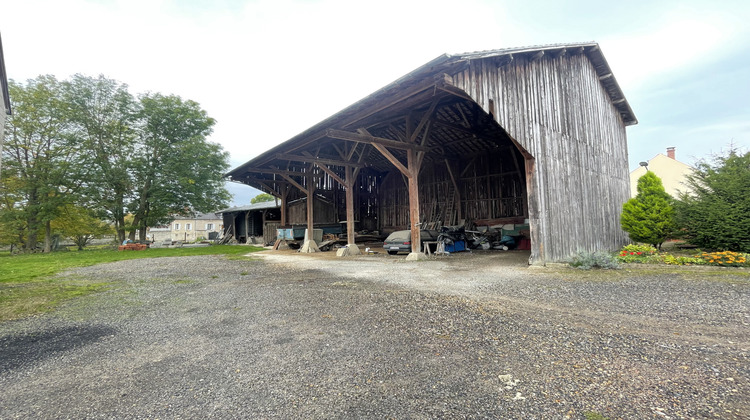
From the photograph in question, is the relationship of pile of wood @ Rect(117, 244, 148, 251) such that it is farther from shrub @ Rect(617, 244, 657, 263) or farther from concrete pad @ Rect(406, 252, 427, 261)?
shrub @ Rect(617, 244, 657, 263)

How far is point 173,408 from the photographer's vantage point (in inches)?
84.0

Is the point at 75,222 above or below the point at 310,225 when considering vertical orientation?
above

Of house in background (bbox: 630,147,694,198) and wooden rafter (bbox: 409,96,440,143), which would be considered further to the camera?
house in background (bbox: 630,147,694,198)

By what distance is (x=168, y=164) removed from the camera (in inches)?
818

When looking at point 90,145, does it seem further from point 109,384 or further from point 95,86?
point 109,384

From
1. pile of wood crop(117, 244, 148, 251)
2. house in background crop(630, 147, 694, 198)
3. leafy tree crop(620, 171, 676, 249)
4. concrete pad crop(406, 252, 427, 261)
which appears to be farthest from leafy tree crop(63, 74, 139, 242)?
house in background crop(630, 147, 694, 198)

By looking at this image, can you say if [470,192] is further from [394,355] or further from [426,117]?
[394,355]

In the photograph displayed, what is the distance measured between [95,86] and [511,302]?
26.8 metres

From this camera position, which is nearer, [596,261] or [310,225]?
[596,261]

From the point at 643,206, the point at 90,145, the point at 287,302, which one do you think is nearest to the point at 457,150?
the point at 643,206

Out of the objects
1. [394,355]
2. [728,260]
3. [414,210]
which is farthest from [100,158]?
[728,260]

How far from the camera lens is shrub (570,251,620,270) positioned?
25.3ft

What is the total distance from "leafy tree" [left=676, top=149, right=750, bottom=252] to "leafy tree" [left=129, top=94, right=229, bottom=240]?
24.6m

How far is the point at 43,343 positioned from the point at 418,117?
1174 cm
